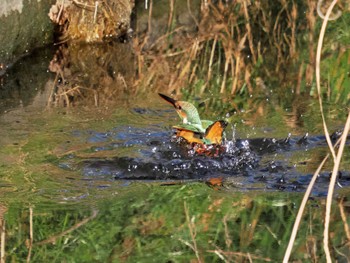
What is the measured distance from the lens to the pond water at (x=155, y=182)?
272 cm

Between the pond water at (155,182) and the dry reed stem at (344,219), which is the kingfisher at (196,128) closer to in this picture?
the pond water at (155,182)

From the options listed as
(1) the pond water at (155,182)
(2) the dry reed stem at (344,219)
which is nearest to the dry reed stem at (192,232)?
(1) the pond water at (155,182)

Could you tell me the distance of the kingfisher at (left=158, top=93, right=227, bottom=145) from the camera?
336 centimetres

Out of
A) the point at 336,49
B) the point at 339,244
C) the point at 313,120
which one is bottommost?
the point at 339,244

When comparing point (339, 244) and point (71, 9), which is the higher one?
point (71, 9)

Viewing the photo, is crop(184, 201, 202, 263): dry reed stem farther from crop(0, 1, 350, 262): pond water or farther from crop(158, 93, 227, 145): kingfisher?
crop(158, 93, 227, 145): kingfisher

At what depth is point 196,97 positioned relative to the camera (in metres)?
4.53

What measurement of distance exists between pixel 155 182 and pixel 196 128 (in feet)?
0.85

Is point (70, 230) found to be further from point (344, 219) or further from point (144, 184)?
point (344, 219)

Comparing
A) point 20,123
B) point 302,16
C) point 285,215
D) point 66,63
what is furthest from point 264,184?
point 302,16

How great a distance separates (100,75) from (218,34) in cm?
90

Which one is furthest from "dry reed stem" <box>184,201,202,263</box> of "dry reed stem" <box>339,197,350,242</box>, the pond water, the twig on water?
"dry reed stem" <box>339,197,350,242</box>

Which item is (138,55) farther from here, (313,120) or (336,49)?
(313,120)

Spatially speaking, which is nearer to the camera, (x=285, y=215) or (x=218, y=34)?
(x=285, y=215)
